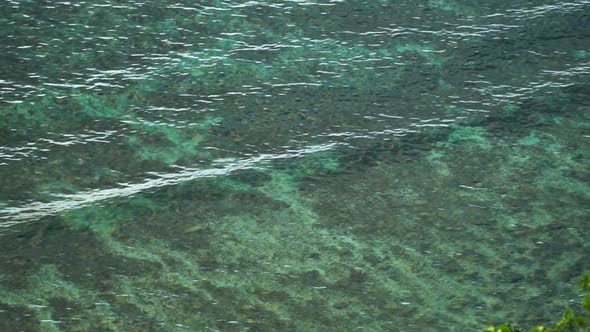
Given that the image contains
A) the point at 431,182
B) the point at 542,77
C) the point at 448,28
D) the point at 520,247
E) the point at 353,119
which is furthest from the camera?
the point at 448,28

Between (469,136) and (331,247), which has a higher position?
(469,136)

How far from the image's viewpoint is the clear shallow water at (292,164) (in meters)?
2.33

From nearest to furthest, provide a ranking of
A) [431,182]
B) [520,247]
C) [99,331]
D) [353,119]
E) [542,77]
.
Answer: [99,331] < [520,247] < [431,182] < [353,119] < [542,77]

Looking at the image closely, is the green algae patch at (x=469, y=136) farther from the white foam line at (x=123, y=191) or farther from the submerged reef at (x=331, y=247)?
the white foam line at (x=123, y=191)

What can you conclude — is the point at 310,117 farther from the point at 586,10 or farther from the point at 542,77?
the point at 586,10

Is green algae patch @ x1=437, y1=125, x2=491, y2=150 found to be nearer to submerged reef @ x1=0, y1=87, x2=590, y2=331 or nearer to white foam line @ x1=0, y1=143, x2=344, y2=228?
submerged reef @ x1=0, y1=87, x2=590, y2=331

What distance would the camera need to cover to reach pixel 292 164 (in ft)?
9.32

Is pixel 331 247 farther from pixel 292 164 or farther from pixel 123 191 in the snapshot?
pixel 123 191

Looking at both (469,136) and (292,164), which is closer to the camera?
(292,164)

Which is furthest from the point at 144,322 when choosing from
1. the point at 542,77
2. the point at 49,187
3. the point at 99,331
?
the point at 542,77

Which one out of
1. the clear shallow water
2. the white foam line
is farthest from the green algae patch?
the white foam line

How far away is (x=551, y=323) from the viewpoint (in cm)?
229

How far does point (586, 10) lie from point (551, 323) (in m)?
1.88

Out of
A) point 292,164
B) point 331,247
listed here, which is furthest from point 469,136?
point 331,247
